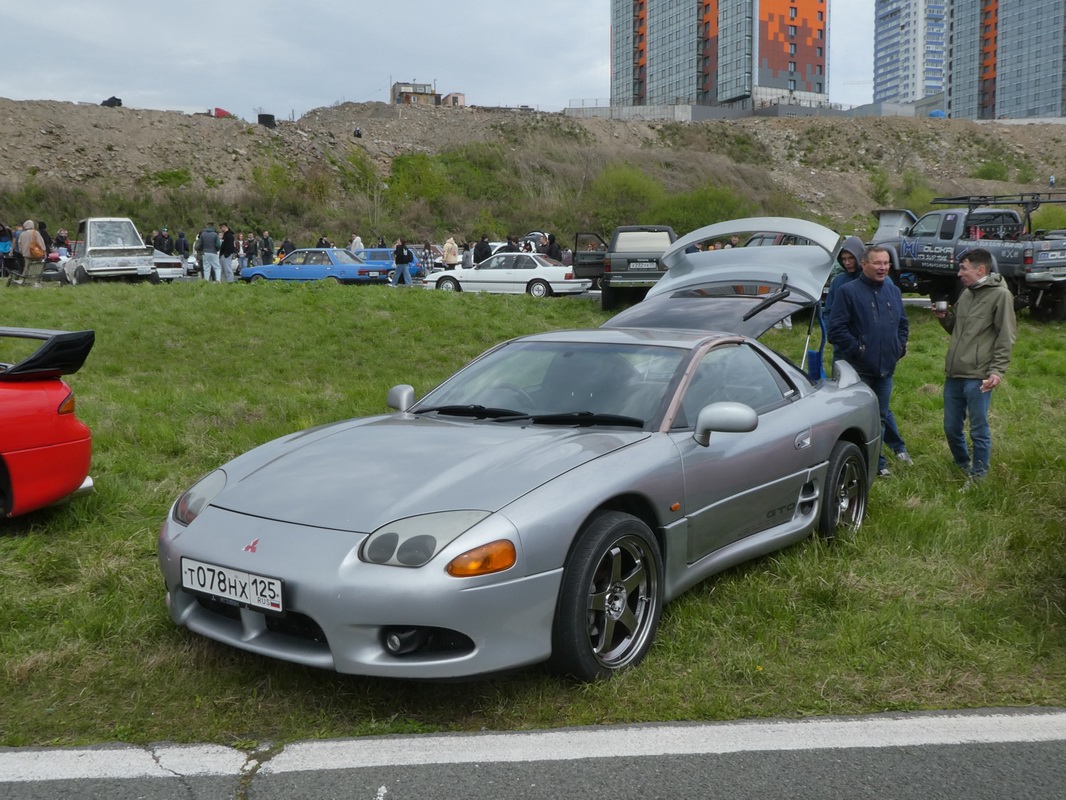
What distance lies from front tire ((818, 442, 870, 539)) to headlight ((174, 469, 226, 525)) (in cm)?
314

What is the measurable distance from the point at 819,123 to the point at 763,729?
285 feet

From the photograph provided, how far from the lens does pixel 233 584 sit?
3.42 m

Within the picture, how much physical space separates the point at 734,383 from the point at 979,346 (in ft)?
8.95

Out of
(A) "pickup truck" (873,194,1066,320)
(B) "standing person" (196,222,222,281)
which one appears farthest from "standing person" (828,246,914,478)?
(B) "standing person" (196,222,222,281)

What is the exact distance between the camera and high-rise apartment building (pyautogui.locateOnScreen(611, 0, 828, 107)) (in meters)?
108

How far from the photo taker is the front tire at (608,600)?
3482 mm

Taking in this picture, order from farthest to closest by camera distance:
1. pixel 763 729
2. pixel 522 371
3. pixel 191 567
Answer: pixel 522 371, pixel 191 567, pixel 763 729

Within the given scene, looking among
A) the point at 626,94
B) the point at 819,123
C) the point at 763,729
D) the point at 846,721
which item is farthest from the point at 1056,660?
the point at 626,94

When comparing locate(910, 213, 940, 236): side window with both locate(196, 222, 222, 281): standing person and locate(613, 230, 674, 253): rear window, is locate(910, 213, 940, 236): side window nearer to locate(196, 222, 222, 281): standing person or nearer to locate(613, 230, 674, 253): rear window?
locate(613, 230, 674, 253): rear window

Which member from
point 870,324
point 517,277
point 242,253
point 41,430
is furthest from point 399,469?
point 242,253

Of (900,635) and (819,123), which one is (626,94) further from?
(900,635)

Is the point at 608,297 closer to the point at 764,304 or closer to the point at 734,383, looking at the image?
the point at 764,304

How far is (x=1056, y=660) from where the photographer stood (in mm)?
3979

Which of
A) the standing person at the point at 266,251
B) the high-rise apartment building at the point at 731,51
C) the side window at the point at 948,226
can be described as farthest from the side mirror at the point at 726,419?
→ the high-rise apartment building at the point at 731,51
